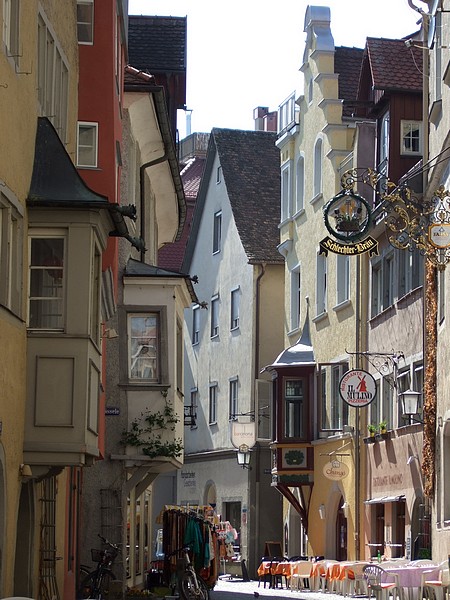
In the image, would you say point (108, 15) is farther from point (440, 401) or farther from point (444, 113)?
point (440, 401)

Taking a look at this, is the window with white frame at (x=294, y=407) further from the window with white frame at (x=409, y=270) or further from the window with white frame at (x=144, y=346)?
the window with white frame at (x=144, y=346)

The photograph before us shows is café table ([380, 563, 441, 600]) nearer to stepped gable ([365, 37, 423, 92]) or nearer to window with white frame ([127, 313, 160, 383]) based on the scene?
→ window with white frame ([127, 313, 160, 383])

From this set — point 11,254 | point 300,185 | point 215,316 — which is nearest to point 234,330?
point 215,316

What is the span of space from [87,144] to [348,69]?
2019 centimetres

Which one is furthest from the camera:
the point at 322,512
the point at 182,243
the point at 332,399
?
the point at 182,243

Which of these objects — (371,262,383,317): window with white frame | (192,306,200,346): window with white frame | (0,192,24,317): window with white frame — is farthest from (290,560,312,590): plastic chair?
(192,306,200,346): window with white frame

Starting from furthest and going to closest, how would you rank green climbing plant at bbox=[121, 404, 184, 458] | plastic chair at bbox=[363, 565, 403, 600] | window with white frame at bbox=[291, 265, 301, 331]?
window with white frame at bbox=[291, 265, 301, 331], green climbing plant at bbox=[121, 404, 184, 458], plastic chair at bbox=[363, 565, 403, 600]

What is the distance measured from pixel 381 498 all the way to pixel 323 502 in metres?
5.80

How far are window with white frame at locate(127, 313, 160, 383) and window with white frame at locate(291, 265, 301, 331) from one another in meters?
16.8

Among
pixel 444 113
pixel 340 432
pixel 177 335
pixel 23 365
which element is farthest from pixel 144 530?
pixel 23 365

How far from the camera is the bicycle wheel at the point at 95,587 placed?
2348 cm

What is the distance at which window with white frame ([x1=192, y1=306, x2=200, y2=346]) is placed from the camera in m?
55.8

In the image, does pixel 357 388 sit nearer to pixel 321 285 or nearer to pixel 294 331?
pixel 321 285

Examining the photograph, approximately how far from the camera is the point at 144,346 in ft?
87.6
